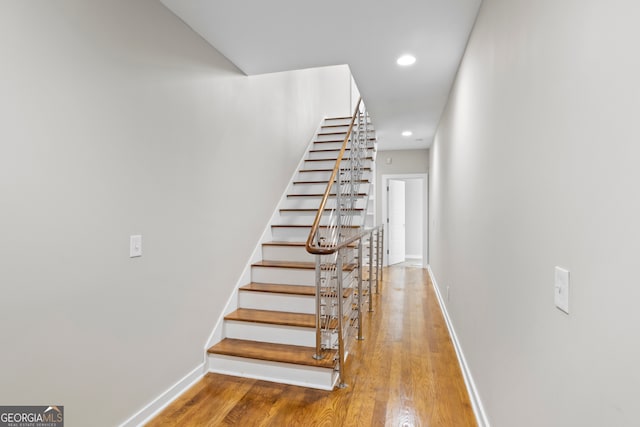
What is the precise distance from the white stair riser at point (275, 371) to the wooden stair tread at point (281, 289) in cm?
59

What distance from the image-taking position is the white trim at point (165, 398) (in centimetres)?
188

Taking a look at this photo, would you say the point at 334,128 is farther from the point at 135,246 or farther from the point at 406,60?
the point at 135,246

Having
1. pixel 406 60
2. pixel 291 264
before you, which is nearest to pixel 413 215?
pixel 291 264

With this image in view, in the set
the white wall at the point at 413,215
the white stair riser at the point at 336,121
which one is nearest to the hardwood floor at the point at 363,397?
the white stair riser at the point at 336,121

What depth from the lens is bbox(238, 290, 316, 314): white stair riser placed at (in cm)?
280

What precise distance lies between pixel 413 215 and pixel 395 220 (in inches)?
58.3

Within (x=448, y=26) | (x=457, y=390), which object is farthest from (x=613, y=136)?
(x=457, y=390)

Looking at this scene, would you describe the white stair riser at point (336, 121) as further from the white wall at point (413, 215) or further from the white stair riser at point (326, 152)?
the white wall at point (413, 215)

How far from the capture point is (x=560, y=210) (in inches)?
36.1

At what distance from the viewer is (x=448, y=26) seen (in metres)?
2.21

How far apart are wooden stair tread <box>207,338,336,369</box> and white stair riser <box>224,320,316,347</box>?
36mm

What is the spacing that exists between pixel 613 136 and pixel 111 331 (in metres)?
2.05

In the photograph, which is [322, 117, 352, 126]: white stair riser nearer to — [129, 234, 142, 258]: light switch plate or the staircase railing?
the staircase railing

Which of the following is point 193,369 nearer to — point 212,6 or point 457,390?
point 457,390
